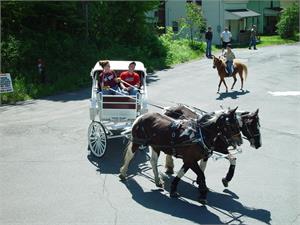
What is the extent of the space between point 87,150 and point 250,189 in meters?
4.93

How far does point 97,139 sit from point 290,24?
41630mm

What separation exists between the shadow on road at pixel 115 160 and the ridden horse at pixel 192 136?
1.65 metres

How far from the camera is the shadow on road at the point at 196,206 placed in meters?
8.67

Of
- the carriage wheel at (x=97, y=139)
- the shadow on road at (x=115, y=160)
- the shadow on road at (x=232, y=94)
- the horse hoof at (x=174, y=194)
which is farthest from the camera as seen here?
the shadow on road at (x=232, y=94)

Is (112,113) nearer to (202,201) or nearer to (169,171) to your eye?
(169,171)

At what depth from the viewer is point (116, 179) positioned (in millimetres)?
10828

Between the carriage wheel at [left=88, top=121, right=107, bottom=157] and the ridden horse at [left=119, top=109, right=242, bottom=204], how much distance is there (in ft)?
7.24

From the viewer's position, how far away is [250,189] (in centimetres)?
1006

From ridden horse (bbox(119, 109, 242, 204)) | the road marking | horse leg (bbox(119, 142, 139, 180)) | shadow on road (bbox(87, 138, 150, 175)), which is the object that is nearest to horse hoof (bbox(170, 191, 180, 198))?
ridden horse (bbox(119, 109, 242, 204))

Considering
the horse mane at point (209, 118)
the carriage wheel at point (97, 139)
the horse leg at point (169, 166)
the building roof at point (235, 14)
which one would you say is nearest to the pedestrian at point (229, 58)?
the carriage wheel at point (97, 139)

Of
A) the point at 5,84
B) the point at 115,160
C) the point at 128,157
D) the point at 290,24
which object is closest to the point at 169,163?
the point at 128,157

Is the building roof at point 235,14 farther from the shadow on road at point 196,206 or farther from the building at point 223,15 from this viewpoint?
the shadow on road at point 196,206

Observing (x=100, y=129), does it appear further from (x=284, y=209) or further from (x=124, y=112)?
(x=284, y=209)

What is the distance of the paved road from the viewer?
884 cm
